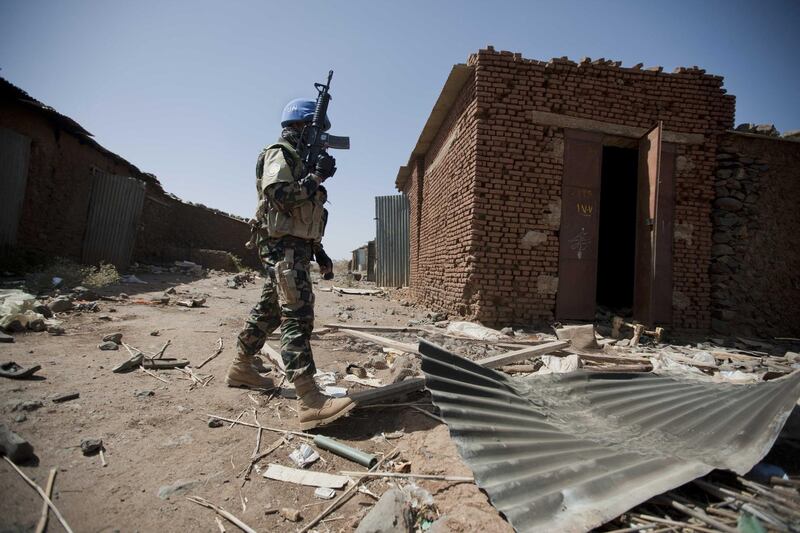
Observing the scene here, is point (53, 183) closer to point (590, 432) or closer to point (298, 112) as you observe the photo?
point (298, 112)

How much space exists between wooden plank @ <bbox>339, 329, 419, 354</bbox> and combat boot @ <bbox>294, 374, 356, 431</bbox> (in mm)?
1527

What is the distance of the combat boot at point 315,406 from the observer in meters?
2.10

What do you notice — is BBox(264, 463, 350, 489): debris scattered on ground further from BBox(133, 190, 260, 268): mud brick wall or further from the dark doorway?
BBox(133, 190, 260, 268): mud brick wall

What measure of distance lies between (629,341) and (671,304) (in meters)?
1.31

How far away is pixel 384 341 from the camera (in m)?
4.00

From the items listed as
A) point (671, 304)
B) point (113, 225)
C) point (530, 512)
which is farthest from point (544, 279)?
point (113, 225)

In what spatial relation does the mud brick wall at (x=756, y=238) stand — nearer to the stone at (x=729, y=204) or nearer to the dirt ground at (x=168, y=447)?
the stone at (x=729, y=204)

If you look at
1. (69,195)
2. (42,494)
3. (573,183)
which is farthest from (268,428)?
(69,195)

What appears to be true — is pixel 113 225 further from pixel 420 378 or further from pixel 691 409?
pixel 691 409

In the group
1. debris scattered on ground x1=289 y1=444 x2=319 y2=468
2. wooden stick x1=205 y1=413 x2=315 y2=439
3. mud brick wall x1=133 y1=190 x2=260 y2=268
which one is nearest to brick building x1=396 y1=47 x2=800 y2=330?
wooden stick x1=205 y1=413 x2=315 y2=439

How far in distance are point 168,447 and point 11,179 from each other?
7718mm

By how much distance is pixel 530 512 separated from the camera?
49.7 inches

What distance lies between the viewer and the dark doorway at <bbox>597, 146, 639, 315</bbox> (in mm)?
7516

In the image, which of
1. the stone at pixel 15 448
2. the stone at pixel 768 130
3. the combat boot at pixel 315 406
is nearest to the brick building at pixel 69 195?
the stone at pixel 15 448
